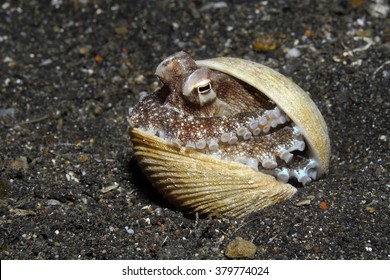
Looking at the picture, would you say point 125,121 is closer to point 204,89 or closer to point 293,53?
point 204,89

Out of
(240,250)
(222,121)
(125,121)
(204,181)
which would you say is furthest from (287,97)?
(125,121)

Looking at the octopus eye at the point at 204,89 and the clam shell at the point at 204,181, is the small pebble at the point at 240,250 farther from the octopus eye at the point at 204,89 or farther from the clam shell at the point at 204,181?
the octopus eye at the point at 204,89

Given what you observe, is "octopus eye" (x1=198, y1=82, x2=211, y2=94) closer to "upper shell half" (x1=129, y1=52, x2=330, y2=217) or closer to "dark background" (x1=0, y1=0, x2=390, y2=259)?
"upper shell half" (x1=129, y1=52, x2=330, y2=217)

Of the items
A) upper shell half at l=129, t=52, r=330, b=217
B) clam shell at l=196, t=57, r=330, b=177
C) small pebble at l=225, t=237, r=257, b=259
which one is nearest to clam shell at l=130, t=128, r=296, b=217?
upper shell half at l=129, t=52, r=330, b=217

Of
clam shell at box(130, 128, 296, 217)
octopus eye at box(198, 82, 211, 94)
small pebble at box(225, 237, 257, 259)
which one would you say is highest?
octopus eye at box(198, 82, 211, 94)

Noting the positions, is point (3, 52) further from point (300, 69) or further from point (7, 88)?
point (300, 69)

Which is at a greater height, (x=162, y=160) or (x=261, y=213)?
(x=162, y=160)

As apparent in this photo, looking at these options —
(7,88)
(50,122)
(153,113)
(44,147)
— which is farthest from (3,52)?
(153,113)
